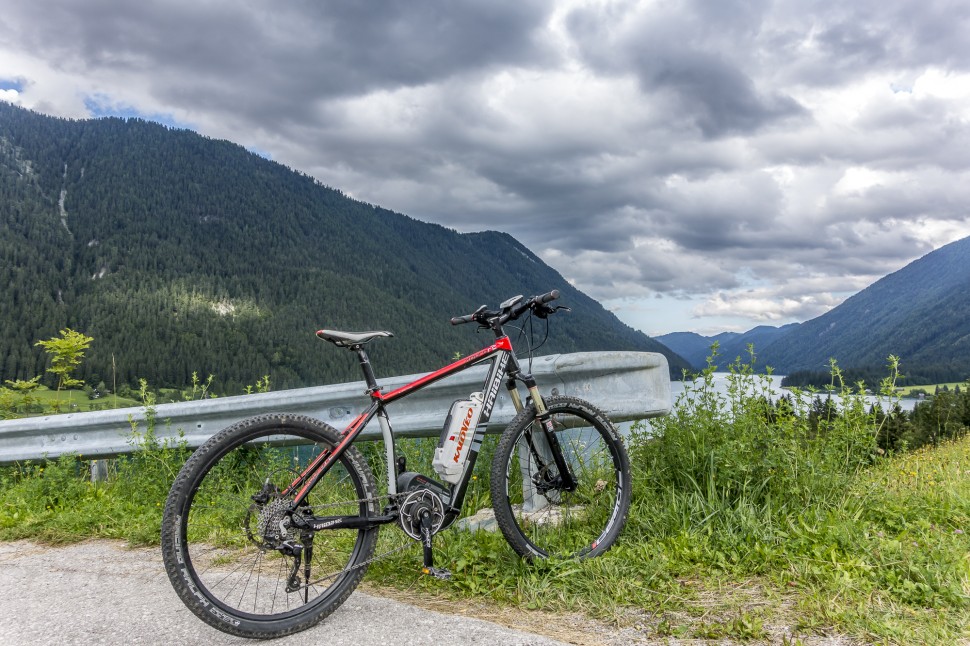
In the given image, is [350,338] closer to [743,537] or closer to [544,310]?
[544,310]

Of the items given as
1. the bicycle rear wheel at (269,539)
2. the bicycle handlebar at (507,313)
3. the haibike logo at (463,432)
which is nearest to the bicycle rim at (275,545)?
the bicycle rear wheel at (269,539)

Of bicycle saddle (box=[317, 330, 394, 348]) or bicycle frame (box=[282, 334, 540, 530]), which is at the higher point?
bicycle saddle (box=[317, 330, 394, 348])

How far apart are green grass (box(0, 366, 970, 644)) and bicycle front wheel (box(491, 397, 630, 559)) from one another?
0.54 feet

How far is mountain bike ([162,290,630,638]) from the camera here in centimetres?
286

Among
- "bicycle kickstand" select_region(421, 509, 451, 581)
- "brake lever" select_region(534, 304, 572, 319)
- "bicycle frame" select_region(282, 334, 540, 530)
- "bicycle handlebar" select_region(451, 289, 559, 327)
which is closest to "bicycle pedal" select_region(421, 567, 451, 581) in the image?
"bicycle kickstand" select_region(421, 509, 451, 581)

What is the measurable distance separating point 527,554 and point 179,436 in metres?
3.50

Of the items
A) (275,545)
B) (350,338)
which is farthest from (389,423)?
(275,545)

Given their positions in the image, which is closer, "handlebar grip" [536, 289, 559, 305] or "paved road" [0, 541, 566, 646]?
"paved road" [0, 541, 566, 646]

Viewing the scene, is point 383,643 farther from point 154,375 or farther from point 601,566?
point 154,375

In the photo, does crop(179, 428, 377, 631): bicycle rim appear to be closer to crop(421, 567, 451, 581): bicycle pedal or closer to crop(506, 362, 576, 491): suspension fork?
crop(421, 567, 451, 581): bicycle pedal

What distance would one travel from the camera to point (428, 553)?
10.5ft

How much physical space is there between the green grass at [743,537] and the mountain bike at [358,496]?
0.22 meters

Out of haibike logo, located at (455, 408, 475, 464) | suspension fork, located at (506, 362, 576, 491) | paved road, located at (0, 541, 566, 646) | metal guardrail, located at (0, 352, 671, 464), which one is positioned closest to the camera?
paved road, located at (0, 541, 566, 646)

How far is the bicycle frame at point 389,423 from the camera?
3025mm
